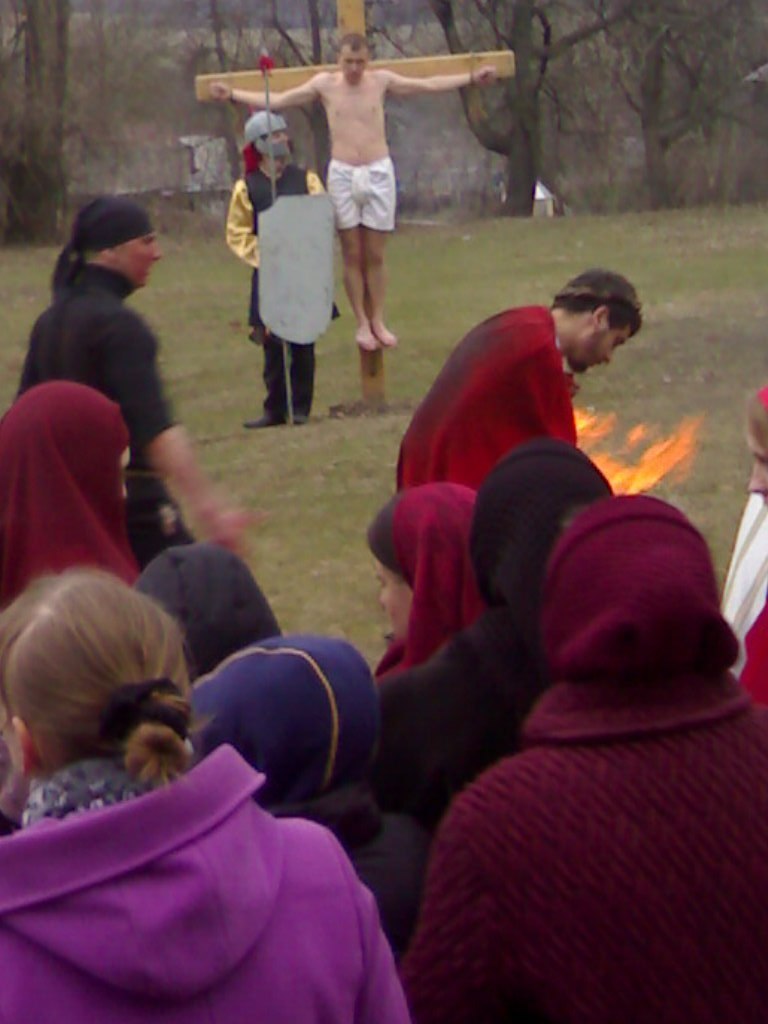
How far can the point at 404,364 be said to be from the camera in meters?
11.8

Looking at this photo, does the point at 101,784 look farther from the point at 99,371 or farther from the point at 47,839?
the point at 99,371

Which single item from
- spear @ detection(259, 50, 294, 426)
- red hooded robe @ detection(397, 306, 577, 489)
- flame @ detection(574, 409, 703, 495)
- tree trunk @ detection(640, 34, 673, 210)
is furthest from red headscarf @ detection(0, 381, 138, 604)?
tree trunk @ detection(640, 34, 673, 210)

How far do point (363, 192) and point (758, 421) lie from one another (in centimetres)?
637

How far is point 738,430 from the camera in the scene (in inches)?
347

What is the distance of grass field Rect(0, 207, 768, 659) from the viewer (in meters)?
7.14

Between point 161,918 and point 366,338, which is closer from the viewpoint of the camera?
point 161,918

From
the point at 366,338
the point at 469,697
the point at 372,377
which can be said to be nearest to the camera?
the point at 469,697

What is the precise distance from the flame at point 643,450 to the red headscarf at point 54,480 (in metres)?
2.14

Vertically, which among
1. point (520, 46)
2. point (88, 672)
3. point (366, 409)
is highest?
point (88, 672)

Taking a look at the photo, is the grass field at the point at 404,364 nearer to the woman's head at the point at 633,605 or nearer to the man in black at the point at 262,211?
the man in black at the point at 262,211

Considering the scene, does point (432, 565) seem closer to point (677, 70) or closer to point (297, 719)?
point (297, 719)

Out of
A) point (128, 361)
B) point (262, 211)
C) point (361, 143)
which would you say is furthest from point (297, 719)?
point (361, 143)

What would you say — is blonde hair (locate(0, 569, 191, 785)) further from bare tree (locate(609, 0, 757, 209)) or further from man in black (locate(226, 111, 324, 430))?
bare tree (locate(609, 0, 757, 209))

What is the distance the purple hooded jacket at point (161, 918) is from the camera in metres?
1.71
